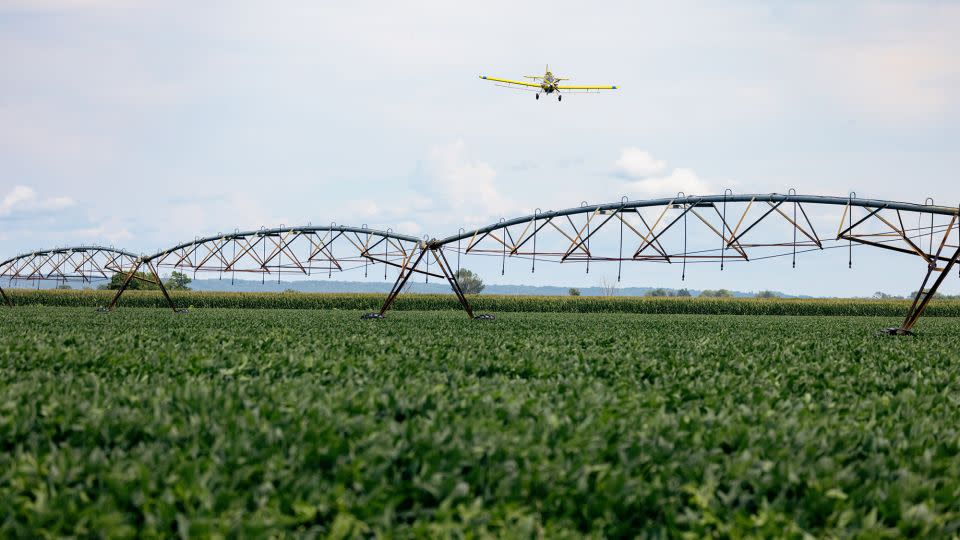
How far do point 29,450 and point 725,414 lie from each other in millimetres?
6611

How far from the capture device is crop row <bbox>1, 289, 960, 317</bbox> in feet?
188

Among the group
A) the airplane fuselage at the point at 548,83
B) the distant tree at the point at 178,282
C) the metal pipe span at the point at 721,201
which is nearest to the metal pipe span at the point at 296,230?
the metal pipe span at the point at 721,201

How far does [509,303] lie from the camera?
188 feet

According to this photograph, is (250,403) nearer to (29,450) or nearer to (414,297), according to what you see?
(29,450)

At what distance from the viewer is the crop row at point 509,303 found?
188 feet

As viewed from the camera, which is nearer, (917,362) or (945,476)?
(945,476)

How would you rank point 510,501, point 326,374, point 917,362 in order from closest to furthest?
point 510,501
point 326,374
point 917,362

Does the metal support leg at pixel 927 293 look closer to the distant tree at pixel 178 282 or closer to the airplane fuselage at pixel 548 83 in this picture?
the airplane fuselage at pixel 548 83

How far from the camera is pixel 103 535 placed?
4812mm

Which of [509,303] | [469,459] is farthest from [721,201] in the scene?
[509,303]

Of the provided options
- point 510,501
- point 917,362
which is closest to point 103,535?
point 510,501

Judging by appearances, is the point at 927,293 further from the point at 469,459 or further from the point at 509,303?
the point at 509,303

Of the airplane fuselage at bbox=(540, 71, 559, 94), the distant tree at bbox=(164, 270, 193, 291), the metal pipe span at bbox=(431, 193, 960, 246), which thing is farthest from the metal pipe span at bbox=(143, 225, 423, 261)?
the distant tree at bbox=(164, 270, 193, 291)

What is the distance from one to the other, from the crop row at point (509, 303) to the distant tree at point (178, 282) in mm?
28787
